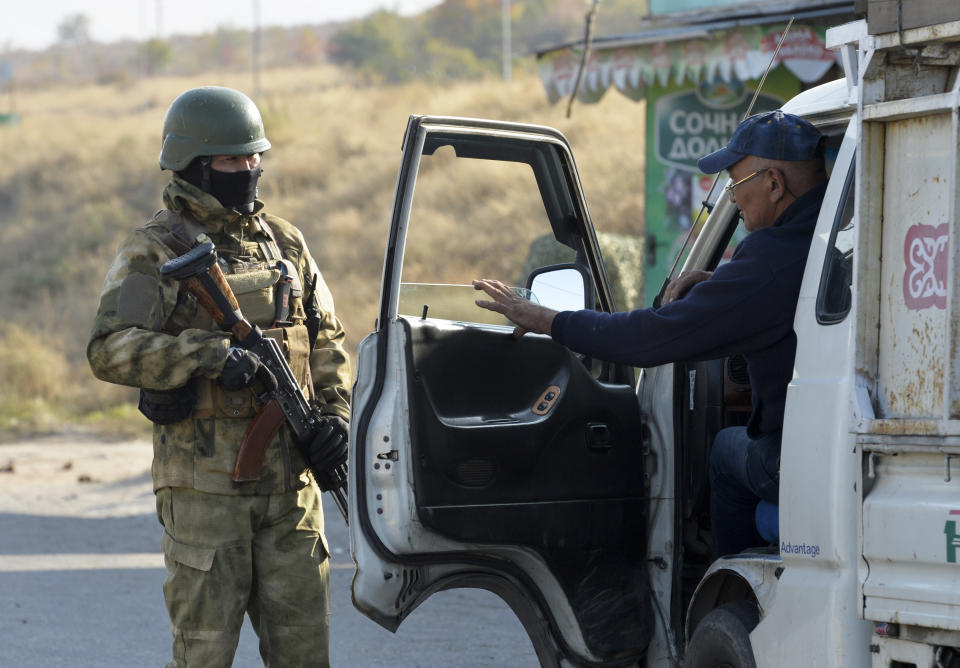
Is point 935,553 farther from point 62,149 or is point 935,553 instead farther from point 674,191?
point 62,149

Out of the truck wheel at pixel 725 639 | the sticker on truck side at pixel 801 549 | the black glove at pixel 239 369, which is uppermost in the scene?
the black glove at pixel 239 369

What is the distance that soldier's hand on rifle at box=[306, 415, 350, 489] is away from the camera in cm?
379

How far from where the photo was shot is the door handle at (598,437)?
3641 millimetres

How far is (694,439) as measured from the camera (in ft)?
12.8

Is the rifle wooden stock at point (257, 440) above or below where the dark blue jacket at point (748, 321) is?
below

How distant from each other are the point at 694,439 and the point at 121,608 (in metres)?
3.41

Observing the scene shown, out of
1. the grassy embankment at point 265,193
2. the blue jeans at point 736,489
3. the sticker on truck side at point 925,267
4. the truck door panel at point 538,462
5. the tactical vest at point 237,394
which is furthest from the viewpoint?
the grassy embankment at point 265,193

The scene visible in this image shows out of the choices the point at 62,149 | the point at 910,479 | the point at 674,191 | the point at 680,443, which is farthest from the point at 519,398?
the point at 62,149

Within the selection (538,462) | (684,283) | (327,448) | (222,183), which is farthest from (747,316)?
(222,183)

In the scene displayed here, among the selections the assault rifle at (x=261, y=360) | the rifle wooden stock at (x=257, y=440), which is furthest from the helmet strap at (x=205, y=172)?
the rifle wooden stock at (x=257, y=440)

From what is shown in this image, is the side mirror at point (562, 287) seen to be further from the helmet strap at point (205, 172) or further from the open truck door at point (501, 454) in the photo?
the helmet strap at point (205, 172)

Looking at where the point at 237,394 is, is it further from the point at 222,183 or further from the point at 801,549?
the point at 801,549

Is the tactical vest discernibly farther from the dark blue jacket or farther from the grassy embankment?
the grassy embankment

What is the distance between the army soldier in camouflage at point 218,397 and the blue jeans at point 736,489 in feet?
3.73
